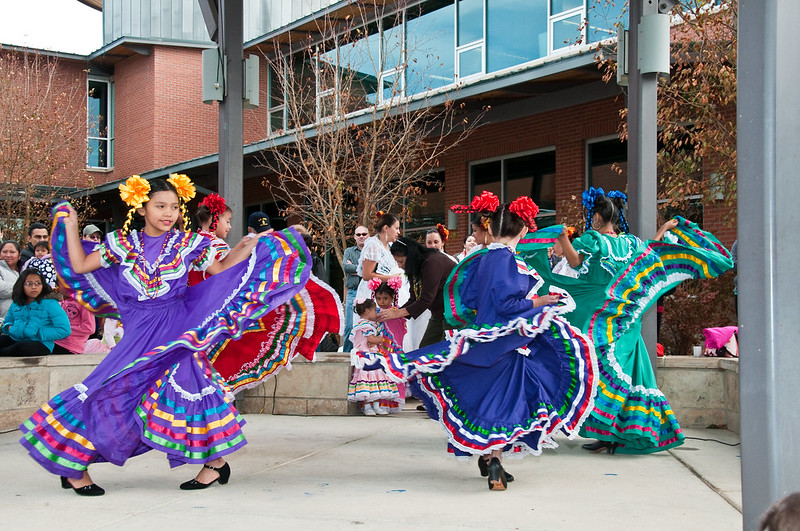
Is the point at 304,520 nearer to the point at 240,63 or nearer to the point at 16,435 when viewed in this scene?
the point at 16,435

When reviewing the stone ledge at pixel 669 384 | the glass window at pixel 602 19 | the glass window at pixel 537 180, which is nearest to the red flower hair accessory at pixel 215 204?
the stone ledge at pixel 669 384

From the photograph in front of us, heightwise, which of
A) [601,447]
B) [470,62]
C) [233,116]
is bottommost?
[601,447]

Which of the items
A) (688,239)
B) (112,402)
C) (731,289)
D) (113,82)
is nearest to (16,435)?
(112,402)

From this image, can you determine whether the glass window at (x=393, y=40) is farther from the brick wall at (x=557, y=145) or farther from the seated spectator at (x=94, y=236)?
the seated spectator at (x=94, y=236)

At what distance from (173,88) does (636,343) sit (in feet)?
62.9

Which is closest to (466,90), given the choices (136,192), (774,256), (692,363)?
(692,363)

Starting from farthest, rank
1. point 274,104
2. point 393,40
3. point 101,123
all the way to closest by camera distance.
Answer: point 101,123 → point 274,104 → point 393,40

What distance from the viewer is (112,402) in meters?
4.98

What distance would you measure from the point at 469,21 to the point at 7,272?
10.2m

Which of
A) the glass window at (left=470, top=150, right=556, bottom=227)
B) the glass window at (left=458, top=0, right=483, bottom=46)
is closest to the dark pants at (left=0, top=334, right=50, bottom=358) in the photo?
the glass window at (left=470, top=150, right=556, bottom=227)

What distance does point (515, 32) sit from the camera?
1565cm

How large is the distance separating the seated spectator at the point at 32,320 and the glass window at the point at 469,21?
413 inches

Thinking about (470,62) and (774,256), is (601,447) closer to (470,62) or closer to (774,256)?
(774,256)

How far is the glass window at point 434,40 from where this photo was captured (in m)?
16.6
